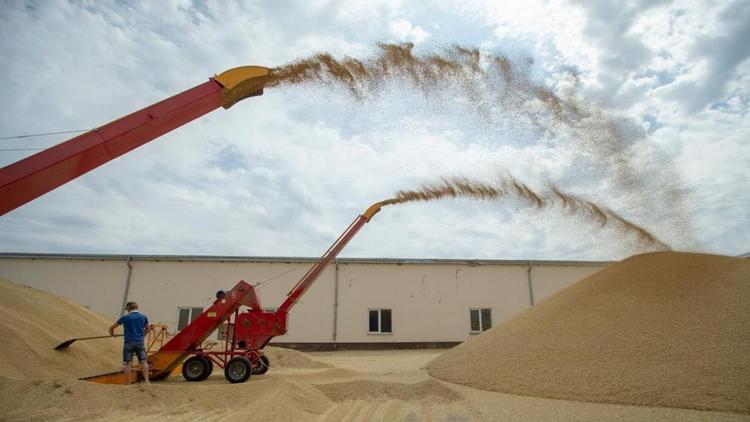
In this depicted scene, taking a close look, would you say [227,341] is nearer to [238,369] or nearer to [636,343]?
[238,369]

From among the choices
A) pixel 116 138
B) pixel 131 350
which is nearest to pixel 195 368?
pixel 131 350

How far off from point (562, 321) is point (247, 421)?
648cm

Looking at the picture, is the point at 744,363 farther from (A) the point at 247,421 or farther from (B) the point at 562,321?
(A) the point at 247,421

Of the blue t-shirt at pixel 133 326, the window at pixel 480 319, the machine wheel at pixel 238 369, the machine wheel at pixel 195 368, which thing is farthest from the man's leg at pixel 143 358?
the window at pixel 480 319

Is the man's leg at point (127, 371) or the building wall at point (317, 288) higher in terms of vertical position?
the building wall at point (317, 288)

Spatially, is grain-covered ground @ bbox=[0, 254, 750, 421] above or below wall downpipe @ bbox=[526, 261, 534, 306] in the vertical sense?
below

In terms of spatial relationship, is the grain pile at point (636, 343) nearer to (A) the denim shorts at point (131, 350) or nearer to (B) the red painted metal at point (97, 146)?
(A) the denim shorts at point (131, 350)

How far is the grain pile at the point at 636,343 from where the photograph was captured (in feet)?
21.1

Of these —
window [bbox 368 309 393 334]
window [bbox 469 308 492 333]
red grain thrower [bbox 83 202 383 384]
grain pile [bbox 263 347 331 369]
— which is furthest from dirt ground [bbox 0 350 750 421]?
window [bbox 469 308 492 333]

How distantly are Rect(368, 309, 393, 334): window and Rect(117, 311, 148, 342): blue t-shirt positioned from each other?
13482 mm

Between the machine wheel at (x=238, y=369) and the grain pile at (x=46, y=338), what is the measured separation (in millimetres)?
2472

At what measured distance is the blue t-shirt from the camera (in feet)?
26.7

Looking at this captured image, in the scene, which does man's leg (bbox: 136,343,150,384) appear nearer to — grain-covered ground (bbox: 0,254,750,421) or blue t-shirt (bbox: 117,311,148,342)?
blue t-shirt (bbox: 117,311,148,342)

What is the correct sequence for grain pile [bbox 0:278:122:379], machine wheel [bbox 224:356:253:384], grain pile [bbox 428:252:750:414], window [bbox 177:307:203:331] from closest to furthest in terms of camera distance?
grain pile [bbox 428:252:750:414], grain pile [bbox 0:278:122:379], machine wheel [bbox 224:356:253:384], window [bbox 177:307:203:331]
